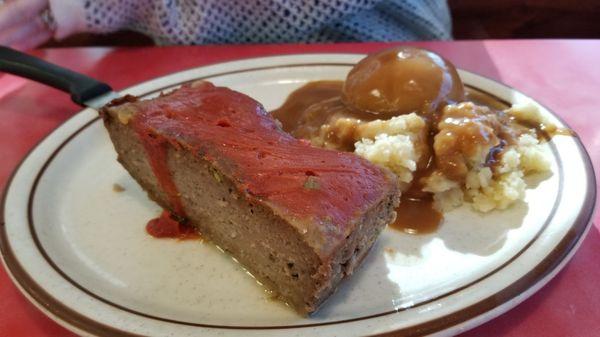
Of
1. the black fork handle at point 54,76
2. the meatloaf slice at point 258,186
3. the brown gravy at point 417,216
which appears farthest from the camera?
the black fork handle at point 54,76

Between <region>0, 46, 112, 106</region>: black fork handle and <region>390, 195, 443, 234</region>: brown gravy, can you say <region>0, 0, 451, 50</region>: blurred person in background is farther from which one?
<region>390, 195, 443, 234</region>: brown gravy

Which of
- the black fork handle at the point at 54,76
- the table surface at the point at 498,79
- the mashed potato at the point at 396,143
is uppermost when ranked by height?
the black fork handle at the point at 54,76

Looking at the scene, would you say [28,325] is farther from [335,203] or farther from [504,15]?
[504,15]

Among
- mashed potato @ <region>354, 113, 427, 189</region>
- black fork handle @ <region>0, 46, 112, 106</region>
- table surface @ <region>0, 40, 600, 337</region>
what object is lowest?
table surface @ <region>0, 40, 600, 337</region>

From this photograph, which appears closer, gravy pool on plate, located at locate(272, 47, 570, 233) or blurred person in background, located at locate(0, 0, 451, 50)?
gravy pool on plate, located at locate(272, 47, 570, 233)

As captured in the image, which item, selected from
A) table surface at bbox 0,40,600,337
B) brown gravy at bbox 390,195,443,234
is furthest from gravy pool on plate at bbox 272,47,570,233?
table surface at bbox 0,40,600,337

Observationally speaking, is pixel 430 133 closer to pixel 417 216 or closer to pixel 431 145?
pixel 431 145

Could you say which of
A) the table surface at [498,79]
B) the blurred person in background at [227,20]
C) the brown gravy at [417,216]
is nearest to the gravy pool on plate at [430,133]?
the brown gravy at [417,216]

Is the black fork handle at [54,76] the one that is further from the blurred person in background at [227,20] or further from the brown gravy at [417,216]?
the brown gravy at [417,216]
